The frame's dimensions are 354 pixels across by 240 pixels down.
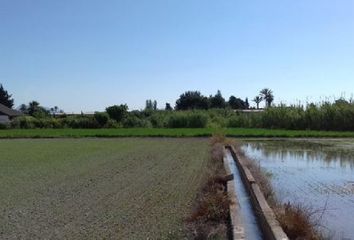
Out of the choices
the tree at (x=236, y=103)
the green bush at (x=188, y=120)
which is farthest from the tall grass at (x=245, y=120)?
the tree at (x=236, y=103)

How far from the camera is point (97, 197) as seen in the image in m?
10.8

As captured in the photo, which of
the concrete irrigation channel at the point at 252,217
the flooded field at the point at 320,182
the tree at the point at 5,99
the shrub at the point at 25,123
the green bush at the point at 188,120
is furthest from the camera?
the tree at the point at 5,99

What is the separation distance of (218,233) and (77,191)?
5145 mm

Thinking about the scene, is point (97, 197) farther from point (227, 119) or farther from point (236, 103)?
point (236, 103)

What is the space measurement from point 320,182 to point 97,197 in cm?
634

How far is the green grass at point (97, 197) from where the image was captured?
305 inches

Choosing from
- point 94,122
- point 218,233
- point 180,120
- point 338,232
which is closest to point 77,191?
point 218,233

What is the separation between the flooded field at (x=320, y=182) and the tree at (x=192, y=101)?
76266mm

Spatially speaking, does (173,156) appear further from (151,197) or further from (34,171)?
(151,197)

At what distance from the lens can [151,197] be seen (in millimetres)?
10773

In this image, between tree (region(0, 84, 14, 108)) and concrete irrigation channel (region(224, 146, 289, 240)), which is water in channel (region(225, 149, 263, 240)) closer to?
concrete irrigation channel (region(224, 146, 289, 240))

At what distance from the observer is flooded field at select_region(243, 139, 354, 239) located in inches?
354

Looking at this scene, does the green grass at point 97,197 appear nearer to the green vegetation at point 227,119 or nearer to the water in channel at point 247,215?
the water in channel at point 247,215

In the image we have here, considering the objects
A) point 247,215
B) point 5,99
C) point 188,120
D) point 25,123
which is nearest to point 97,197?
point 247,215
